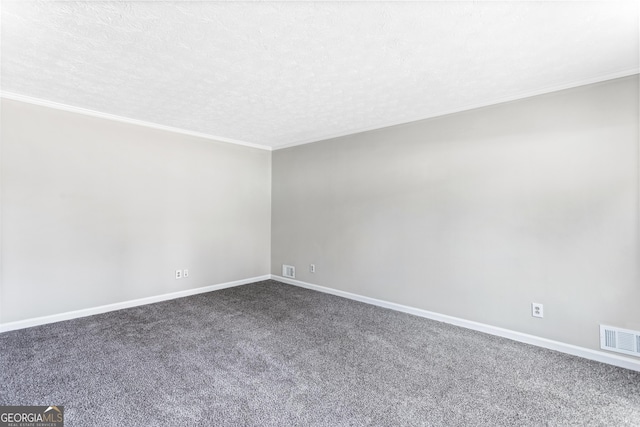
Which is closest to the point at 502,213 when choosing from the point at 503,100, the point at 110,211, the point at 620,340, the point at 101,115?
the point at 503,100

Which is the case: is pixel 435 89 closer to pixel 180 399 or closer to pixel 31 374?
pixel 180 399

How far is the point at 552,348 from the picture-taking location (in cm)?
272

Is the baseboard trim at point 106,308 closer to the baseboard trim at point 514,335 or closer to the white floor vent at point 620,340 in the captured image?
the baseboard trim at point 514,335

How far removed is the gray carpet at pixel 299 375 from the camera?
1842mm

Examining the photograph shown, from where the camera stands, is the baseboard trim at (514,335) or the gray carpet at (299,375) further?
the baseboard trim at (514,335)

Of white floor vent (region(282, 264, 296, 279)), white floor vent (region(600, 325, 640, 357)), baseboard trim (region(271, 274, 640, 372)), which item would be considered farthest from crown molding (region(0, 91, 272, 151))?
white floor vent (region(600, 325, 640, 357))

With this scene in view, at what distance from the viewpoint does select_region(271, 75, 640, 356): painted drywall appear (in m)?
2.48

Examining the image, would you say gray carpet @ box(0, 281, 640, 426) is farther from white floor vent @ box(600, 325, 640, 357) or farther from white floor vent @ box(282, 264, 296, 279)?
white floor vent @ box(282, 264, 296, 279)

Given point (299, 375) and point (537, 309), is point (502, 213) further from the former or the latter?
point (299, 375)

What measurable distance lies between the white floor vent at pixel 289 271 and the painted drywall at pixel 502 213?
2.19 ft

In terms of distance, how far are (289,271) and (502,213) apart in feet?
10.7

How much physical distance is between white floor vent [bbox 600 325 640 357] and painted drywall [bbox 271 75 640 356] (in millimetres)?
52

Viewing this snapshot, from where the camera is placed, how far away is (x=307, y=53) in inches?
84.7

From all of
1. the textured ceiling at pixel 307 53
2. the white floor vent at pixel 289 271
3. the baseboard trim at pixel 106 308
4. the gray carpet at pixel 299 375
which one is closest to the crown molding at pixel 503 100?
the textured ceiling at pixel 307 53
